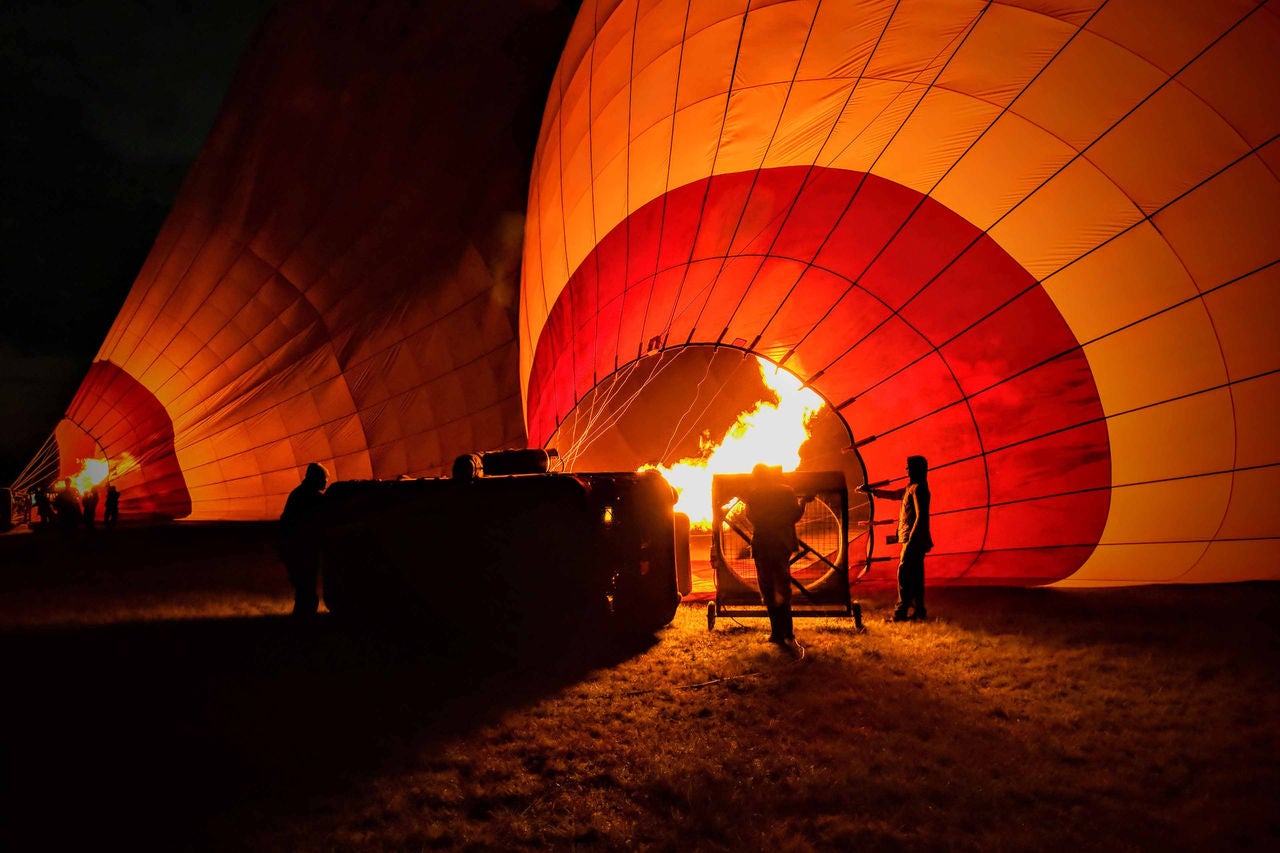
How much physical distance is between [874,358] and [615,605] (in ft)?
10.1

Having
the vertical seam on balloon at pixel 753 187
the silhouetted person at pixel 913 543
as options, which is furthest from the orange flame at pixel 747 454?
the silhouetted person at pixel 913 543

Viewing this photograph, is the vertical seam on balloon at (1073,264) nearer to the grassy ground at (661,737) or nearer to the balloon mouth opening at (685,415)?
the grassy ground at (661,737)

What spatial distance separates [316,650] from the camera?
4137mm

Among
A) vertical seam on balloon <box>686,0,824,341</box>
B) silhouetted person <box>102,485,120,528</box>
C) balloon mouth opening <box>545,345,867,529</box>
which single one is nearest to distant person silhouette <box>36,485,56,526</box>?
silhouetted person <box>102,485,120,528</box>

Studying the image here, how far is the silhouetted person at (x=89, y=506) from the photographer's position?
11.5 meters

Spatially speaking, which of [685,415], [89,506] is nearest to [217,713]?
[685,415]

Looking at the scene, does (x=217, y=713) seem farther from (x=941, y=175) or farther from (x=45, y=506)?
(x=45, y=506)

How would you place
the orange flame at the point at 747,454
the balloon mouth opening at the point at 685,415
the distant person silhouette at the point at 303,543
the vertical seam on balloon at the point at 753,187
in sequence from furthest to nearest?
the balloon mouth opening at the point at 685,415 < the orange flame at the point at 747,454 < the vertical seam on balloon at the point at 753,187 < the distant person silhouette at the point at 303,543

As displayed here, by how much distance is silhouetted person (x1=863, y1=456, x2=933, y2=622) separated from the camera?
481 centimetres

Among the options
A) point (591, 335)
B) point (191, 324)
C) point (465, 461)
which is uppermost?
point (191, 324)

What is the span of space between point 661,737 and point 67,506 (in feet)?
42.3

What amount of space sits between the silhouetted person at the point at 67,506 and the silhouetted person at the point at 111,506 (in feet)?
1.65

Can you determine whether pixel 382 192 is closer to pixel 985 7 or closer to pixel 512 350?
pixel 512 350

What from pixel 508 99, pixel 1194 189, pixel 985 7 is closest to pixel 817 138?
pixel 985 7
